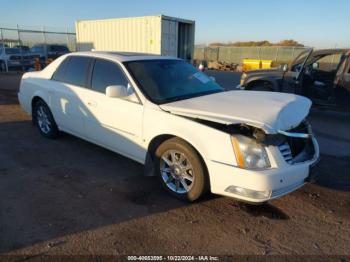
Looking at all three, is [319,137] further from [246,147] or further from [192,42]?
[192,42]

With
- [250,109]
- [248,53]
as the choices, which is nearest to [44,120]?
[250,109]

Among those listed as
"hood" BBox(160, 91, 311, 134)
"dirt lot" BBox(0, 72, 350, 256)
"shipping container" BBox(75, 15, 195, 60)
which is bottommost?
"dirt lot" BBox(0, 72, 350, 256)

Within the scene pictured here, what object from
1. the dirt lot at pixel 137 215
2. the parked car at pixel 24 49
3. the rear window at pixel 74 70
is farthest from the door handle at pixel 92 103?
the parked car at pixel 24 49

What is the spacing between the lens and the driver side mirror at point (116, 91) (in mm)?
3787

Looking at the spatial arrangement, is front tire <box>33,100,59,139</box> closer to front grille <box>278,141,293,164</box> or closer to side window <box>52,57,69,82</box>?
side window <box>52,57,69,82</box>

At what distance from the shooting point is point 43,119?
5715mm

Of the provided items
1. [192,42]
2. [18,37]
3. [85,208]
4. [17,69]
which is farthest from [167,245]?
[18,37]

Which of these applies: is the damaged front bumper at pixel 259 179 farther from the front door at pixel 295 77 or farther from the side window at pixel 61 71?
the front door at pixel 295 77

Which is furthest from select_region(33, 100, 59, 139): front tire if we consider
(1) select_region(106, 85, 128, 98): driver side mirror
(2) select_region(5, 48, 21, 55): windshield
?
(2) select_region(5, 48, 21, 55): windshield

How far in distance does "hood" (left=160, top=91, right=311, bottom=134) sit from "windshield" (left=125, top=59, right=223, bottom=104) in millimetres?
232

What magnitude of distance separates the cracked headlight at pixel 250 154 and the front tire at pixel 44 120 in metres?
3.70

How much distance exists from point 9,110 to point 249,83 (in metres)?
6.55

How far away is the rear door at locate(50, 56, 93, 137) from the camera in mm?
4703

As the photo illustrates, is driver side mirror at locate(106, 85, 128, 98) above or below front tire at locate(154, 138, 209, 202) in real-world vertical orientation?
above
